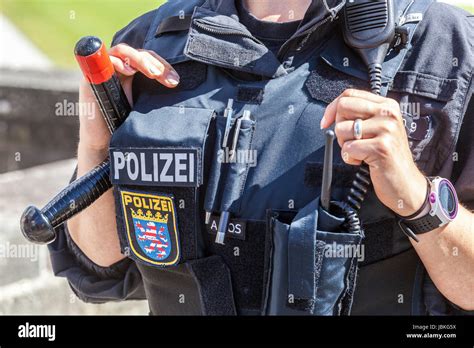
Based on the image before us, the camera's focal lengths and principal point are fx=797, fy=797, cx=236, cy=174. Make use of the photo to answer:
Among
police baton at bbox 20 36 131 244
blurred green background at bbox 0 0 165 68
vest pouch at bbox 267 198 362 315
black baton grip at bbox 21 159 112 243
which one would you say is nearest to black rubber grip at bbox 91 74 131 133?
police baton at bbox 20 36 131 244

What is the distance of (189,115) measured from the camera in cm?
183

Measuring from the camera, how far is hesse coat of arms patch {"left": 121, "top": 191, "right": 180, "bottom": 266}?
1840 millimetres

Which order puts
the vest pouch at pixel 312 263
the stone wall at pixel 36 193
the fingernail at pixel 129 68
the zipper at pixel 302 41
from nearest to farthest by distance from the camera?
the vest pouch at pixel 312 263
the zipper at pixel 302 41
the fingernail at pixel 129 68
the stone wall at pixel 36 193

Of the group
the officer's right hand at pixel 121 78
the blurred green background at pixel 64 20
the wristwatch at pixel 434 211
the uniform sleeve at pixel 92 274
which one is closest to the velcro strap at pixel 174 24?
the officer's right hand at pixel 121 78

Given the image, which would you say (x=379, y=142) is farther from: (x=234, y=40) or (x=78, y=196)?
(x=78, y=196)

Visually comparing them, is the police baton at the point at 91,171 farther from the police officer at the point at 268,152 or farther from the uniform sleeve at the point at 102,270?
the uniform sleeve at the point at 102,270

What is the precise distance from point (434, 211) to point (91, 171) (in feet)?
2.72

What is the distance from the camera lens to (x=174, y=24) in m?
1.95

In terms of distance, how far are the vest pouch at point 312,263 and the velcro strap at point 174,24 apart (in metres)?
0.57

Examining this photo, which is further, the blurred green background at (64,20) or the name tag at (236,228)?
the blurred green background at (64,20)

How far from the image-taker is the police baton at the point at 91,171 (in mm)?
1771

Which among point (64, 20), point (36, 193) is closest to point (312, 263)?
point (36, 193)
